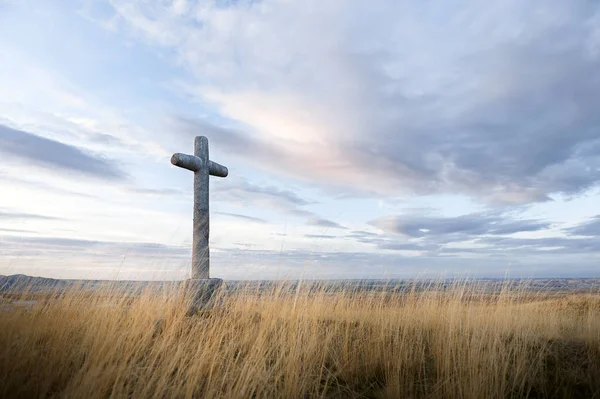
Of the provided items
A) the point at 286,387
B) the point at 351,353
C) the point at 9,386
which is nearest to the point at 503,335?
the point at 351,353

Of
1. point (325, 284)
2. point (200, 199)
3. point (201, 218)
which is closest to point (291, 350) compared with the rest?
point (325, 284)

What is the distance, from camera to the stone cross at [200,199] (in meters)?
6.50

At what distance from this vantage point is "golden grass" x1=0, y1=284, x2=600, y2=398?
10.8 feet

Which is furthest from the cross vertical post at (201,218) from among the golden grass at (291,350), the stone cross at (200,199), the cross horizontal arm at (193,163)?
the golden grass at (291,350)

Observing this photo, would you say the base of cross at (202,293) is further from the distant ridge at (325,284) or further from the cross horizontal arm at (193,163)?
the cross horizontal arm at (193,163)

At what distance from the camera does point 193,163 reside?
263 inches

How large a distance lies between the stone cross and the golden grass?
25.4 inches

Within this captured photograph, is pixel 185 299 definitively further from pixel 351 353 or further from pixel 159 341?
pixel 351 353

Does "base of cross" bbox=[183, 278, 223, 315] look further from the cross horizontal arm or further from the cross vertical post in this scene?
the cross horizontal arm

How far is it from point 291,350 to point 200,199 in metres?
3.77

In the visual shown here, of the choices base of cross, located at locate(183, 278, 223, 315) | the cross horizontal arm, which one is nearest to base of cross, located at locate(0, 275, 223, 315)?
base of cross, located at locate(183, 278, 223, 315)

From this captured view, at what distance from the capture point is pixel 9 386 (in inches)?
124

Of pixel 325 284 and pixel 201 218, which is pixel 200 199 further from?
pixel 325 284

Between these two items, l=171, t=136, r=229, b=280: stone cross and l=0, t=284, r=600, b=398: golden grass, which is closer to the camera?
l=0, t=284, r=600, b=398: golden grass
